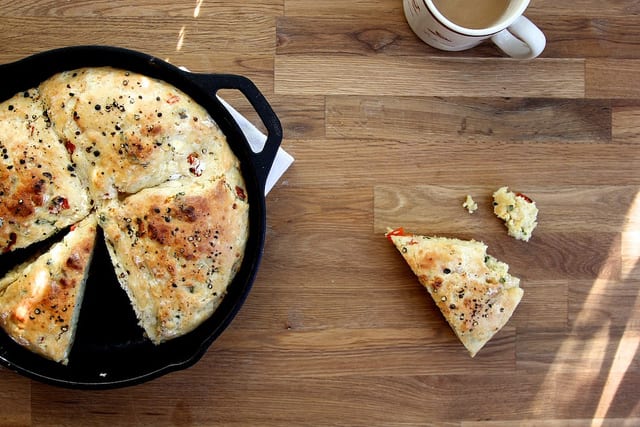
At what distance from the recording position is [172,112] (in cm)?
212

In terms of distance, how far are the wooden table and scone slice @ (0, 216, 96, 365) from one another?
1.55ft

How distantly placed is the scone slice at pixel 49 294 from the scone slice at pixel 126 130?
0.59 ft

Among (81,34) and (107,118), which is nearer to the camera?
(107,118)

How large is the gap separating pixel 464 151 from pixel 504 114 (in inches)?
9.0

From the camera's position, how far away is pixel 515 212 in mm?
2547

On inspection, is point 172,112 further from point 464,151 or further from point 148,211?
point 464,151

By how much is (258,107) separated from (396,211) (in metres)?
0.76

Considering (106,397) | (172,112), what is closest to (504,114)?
(172,112)

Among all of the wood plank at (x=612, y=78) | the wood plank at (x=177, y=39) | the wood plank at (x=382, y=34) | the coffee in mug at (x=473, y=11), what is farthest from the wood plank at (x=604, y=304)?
the wood plank at (x=177, y=39)

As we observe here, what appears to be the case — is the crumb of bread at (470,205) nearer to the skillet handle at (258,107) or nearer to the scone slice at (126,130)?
the skillet handle at (258,107)

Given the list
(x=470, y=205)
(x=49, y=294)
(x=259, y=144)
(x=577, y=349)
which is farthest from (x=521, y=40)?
(x=49, y=294)

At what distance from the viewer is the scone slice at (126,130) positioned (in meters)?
2.08

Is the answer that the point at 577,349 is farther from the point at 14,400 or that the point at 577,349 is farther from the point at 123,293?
the point at 14,400

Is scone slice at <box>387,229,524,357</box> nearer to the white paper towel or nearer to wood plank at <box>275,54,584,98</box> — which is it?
the white paper towel
